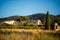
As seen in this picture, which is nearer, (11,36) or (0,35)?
(11,36)

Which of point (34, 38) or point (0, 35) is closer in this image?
point (34, 38)

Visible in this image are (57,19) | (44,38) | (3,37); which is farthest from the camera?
(57,19)

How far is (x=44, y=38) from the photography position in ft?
9.40

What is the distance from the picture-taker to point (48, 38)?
290cm

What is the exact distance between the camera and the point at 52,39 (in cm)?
293

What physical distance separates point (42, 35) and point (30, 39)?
0.25 metres

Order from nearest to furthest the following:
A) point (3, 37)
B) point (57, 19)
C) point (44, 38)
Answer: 1. point (44, 38)
2. point (3, 37)
3. point (57, 19)

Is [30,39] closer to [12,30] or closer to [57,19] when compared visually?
[12,30]

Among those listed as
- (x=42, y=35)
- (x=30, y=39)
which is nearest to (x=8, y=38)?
(x=30, y=39)

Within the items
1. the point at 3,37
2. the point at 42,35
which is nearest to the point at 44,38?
the point at 42,35

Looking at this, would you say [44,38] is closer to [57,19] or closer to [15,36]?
[15,36]

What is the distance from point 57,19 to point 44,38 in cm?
1469

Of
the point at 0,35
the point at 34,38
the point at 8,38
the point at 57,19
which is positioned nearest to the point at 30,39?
the point at 34,38

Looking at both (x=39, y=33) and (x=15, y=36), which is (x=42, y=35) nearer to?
(x=39, y=33)
